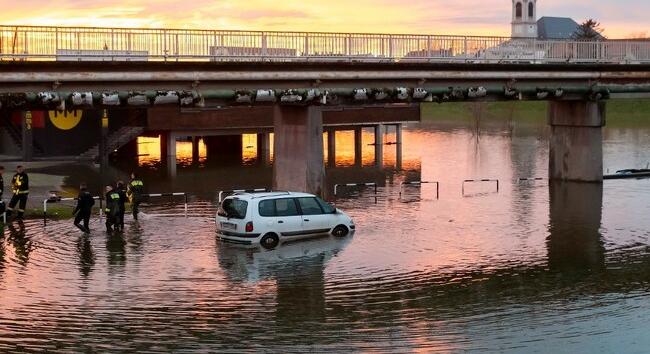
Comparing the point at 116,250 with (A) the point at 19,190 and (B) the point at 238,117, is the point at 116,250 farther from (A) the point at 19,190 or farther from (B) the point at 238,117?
(B) the point at 238,117

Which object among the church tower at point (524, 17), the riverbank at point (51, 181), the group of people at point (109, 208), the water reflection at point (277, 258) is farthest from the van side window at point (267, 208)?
the church tower at point (524, 17)

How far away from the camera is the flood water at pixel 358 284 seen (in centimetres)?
1753

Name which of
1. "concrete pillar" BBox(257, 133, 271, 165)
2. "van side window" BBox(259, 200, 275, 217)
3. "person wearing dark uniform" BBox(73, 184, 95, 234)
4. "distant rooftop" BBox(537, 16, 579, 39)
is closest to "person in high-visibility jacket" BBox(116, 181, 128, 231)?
"person wearing dark uniform" BBox(73, 184, 95, 234)

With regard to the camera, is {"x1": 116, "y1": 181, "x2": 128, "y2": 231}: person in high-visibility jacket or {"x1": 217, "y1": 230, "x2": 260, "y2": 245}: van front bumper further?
{"x1": 116, "y1": 181, "x2": 128, "y2": 231}: person in high-visibility jacket

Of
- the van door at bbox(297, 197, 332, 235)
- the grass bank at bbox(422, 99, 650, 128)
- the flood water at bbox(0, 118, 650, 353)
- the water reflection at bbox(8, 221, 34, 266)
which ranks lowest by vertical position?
the flood water at bbox(0, 118, 650, 353)

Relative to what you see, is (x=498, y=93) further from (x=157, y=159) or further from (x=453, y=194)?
(x=157, y=159)

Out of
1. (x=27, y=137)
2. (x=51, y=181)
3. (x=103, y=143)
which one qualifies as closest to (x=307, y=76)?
(x=51, y=181)

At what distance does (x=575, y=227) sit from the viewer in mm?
32156

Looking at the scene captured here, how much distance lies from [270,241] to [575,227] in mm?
10724

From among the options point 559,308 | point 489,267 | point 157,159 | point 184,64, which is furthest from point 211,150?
point 559,308

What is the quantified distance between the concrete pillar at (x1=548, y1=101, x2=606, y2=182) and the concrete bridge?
47mm

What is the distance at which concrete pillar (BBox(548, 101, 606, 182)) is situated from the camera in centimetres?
4416

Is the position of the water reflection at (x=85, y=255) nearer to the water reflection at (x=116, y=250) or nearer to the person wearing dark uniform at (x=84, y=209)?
the water reflection at (x=116, y=250)

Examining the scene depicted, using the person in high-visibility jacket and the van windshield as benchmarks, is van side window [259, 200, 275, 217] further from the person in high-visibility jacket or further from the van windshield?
the person in high-visibility jacket
